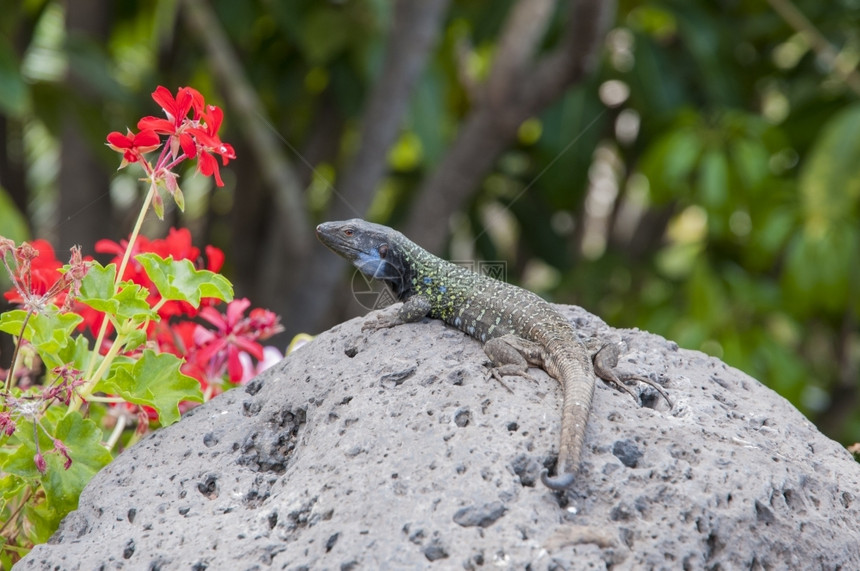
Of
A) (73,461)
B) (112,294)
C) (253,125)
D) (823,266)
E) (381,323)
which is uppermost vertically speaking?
(823,266)

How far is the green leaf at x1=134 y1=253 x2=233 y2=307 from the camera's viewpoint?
236cm

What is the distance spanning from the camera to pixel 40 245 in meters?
2.84

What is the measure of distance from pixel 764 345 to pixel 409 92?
2757 millimetres

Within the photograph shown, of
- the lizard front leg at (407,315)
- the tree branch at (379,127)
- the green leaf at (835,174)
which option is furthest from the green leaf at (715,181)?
the lizard front leg at (407,315)

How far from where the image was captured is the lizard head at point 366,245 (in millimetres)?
3430

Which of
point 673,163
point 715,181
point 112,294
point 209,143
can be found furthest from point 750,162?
point 112,294

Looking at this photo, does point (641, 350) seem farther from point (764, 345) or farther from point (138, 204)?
point (138, 204)

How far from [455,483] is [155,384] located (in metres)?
0.89

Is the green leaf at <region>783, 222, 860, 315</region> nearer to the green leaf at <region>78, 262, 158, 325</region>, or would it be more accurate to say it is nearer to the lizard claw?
the lizard claw

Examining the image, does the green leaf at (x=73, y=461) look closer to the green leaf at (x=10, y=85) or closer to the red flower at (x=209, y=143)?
the red flower at (x=209, y=143)

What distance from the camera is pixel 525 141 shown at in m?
7.82

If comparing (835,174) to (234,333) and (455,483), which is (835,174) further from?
(455,483)

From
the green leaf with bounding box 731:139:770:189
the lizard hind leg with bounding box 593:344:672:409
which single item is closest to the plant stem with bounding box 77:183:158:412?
the lizard hind leg with bounding box 593:344:672:409

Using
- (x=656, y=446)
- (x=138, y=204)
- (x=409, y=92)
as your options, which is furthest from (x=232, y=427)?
(x=138, y=204)
